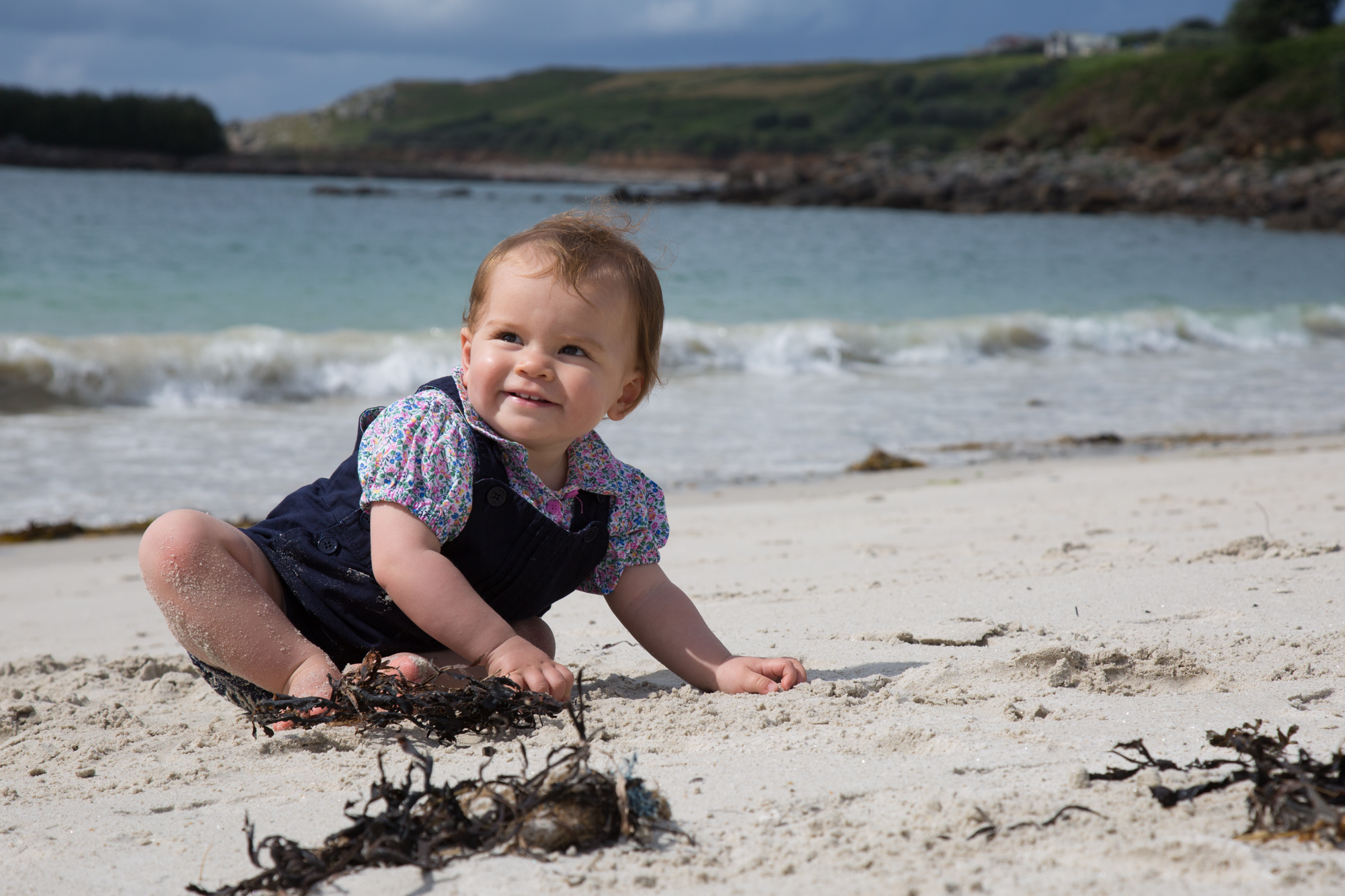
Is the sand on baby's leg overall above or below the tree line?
below

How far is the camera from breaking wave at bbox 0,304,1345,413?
708 centimetres

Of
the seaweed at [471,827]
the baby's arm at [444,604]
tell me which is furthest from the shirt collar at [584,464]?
the seaweed at [471,827]

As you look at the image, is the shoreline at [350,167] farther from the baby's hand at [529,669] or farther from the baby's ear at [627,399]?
the baby's hand at [529,669]

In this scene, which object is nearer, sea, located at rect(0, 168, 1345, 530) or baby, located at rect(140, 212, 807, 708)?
baby, located at rect(140, 212, 807, 708)

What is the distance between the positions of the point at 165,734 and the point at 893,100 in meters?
79.0

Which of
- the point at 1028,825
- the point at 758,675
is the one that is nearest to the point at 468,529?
the point at 758,675

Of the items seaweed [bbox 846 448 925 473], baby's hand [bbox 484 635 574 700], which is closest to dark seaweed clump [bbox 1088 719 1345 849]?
baby's hand [bbox 484 635 574 700]

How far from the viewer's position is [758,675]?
80.3 inches

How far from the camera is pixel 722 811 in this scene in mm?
1406

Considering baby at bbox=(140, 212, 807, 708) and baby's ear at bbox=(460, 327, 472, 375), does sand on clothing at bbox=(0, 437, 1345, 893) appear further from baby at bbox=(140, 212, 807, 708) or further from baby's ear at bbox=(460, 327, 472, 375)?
baby's ear at bbox=(460, 327, 472, 375)

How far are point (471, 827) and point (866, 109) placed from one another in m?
77.6

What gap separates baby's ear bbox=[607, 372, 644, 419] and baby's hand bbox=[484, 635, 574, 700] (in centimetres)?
51

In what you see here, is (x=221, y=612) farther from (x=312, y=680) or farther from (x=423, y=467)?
(x=423, y=467)

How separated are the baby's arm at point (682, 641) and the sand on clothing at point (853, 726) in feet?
0.28
